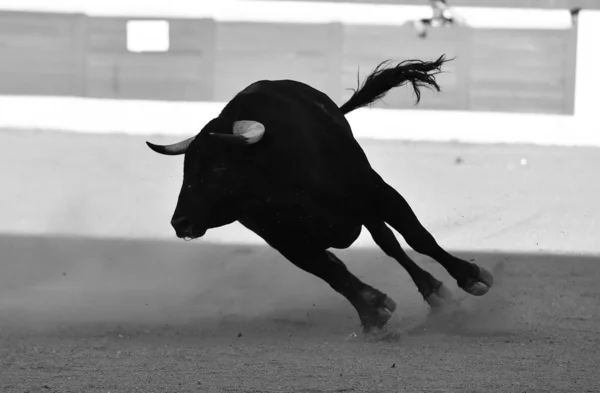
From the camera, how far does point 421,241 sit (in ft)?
16.0

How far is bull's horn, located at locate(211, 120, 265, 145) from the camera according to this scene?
449 cm

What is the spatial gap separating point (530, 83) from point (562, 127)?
0.49 meters

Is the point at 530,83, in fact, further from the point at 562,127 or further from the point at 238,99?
the point at 238,99

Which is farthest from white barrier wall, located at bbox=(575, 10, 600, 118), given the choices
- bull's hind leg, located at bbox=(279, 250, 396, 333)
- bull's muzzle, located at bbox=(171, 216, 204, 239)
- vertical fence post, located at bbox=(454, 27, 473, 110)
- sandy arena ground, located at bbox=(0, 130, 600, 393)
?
bull's muzzle, located at bbox=(171, 216, 204, 239)

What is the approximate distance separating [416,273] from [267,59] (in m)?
2.84

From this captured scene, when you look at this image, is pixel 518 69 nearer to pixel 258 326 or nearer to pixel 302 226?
pixel 258 326

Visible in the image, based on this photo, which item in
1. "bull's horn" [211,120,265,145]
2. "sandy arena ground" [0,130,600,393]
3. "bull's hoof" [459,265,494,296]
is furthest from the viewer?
"bull's hoof" [459,265,494,296]

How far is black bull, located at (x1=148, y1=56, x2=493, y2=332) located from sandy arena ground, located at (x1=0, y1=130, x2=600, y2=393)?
0.26 metres

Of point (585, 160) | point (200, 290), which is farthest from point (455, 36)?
point (200, 290)

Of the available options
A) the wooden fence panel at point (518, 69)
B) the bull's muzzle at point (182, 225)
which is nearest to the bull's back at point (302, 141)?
the bull's muzzle at point (182, 225)

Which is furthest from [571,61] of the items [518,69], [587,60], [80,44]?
[80,44]

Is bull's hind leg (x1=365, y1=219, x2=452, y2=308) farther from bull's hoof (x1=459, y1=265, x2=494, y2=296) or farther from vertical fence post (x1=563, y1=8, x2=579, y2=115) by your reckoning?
vertical fence post (x1=563, y1=8, x2=579, y2=115)

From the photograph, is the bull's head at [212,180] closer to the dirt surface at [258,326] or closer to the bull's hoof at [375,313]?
the dirt surface at [258,326]

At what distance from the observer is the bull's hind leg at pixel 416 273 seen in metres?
4.93
